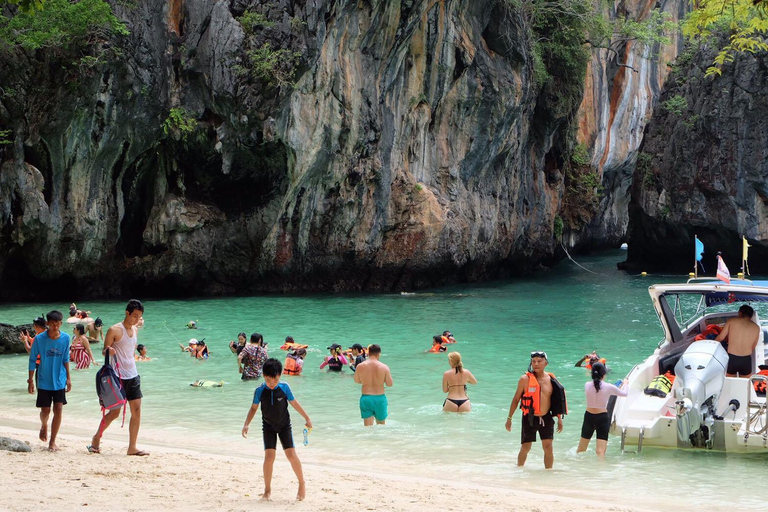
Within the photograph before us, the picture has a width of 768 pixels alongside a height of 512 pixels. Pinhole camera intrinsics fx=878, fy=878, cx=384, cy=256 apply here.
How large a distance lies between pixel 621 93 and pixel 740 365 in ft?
147

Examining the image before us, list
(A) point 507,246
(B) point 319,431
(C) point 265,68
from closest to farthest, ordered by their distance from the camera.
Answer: (B) point 319,431 → (C) point 265,68 → (A) point 507,246

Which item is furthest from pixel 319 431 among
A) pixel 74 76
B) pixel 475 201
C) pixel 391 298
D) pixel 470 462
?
pixel 475 201

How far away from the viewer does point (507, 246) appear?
1702 inches

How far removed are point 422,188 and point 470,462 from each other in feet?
86.0

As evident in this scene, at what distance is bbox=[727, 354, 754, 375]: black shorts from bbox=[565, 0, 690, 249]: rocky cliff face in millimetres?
37903

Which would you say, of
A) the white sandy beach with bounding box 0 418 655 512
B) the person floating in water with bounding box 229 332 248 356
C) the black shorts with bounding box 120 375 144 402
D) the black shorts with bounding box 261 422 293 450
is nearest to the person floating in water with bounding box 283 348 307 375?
the person floating in water with bounding box 229 332 248 356

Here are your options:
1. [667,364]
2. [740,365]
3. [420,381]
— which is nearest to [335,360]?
[420,381]

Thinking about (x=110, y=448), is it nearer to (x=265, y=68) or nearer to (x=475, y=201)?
(x=265, y=68)

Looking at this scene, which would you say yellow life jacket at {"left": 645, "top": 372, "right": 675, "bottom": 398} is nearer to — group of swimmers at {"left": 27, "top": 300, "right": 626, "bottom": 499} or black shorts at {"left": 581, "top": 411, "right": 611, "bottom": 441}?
group of swimmers at {"left": 27, "top": 300, "right": 626, "bottom": 499}

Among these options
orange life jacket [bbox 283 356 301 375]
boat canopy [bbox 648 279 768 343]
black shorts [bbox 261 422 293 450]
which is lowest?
orange life jacket [bbox 283 356 301 375]

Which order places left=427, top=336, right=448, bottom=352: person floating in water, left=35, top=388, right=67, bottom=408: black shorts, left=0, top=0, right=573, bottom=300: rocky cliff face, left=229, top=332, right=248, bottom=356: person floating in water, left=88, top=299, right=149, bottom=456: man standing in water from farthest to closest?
left=0, top=0, right=573, bottom=300: rocky cliff face < left=427, top=336, right=448, bottom=352: person floating in water < left=229, top=332, right=248, bottom=356: person floating in water < left=35, top=388, right=67, bottom=408: black shorts < left=88, top=299, right=149, bottom=456: man standing in water

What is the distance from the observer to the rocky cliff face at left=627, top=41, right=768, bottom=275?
43219mm

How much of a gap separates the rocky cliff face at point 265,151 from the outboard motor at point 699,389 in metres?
20.1

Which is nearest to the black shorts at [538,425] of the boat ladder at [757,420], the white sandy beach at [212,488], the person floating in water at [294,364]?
the white sandy beach at [212,488]
